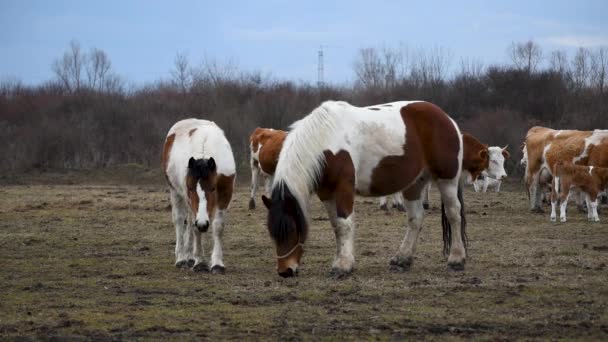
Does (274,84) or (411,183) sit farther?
(274,84)

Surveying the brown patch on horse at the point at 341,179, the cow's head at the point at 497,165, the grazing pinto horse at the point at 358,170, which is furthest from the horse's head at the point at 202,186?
the cow's head at the point at 497,165

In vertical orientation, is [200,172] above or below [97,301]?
above

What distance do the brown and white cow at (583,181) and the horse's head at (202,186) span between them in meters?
9.81

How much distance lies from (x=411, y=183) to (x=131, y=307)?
384 centimetres

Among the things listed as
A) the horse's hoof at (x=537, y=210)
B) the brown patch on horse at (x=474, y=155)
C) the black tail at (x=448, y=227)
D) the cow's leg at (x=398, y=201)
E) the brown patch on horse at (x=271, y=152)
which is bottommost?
the horse's hoof at (x=537, y=210)

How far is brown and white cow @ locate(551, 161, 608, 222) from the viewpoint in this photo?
61.2 feet

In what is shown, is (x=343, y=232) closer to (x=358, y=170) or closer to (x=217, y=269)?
(x=358, y=170)

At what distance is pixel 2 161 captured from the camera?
4147 centimetres

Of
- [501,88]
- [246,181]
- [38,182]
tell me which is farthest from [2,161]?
[501,88]

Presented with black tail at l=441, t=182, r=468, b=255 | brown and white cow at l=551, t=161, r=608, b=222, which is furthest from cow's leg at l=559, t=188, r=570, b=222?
black tail at l=441, t=182, r=468, b=255

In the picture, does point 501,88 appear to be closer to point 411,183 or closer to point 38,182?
point 38,182

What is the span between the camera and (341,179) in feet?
33.5

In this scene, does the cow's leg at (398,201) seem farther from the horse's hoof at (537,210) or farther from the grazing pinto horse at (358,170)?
the grazing pinto horse at (358,170)

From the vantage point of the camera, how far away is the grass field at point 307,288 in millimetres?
7473
